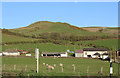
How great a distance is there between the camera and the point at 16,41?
8650 cm

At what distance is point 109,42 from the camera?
90812 millimetres

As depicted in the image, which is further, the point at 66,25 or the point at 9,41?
the point at 66,25

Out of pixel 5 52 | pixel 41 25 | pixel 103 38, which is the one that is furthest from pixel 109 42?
pixel 41 25

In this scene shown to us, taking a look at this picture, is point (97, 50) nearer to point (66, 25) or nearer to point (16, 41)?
point (16, 41)

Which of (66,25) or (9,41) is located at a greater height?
(66,25)

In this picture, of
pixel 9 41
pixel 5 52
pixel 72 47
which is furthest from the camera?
pixel 9 41

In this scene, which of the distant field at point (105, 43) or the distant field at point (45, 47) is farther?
the distant field at point (105, 43)

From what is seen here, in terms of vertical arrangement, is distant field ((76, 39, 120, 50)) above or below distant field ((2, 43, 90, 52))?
above

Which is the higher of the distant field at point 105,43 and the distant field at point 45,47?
the distant field at point 105,43

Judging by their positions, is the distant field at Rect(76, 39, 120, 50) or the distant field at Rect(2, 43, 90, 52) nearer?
the distant field at Rect(2, 43, 90, 52)

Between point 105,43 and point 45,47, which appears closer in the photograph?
point 45,47

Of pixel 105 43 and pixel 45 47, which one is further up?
pixel 105 43

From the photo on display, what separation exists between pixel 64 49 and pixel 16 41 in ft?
63.5

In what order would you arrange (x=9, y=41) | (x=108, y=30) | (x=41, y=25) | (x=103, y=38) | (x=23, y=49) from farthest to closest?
1. (x=41, y=25)
2. (x=108, y=30)
3. (x=103, y=38)
4. (x=9, y=41)
5. (x=23, y=49)
